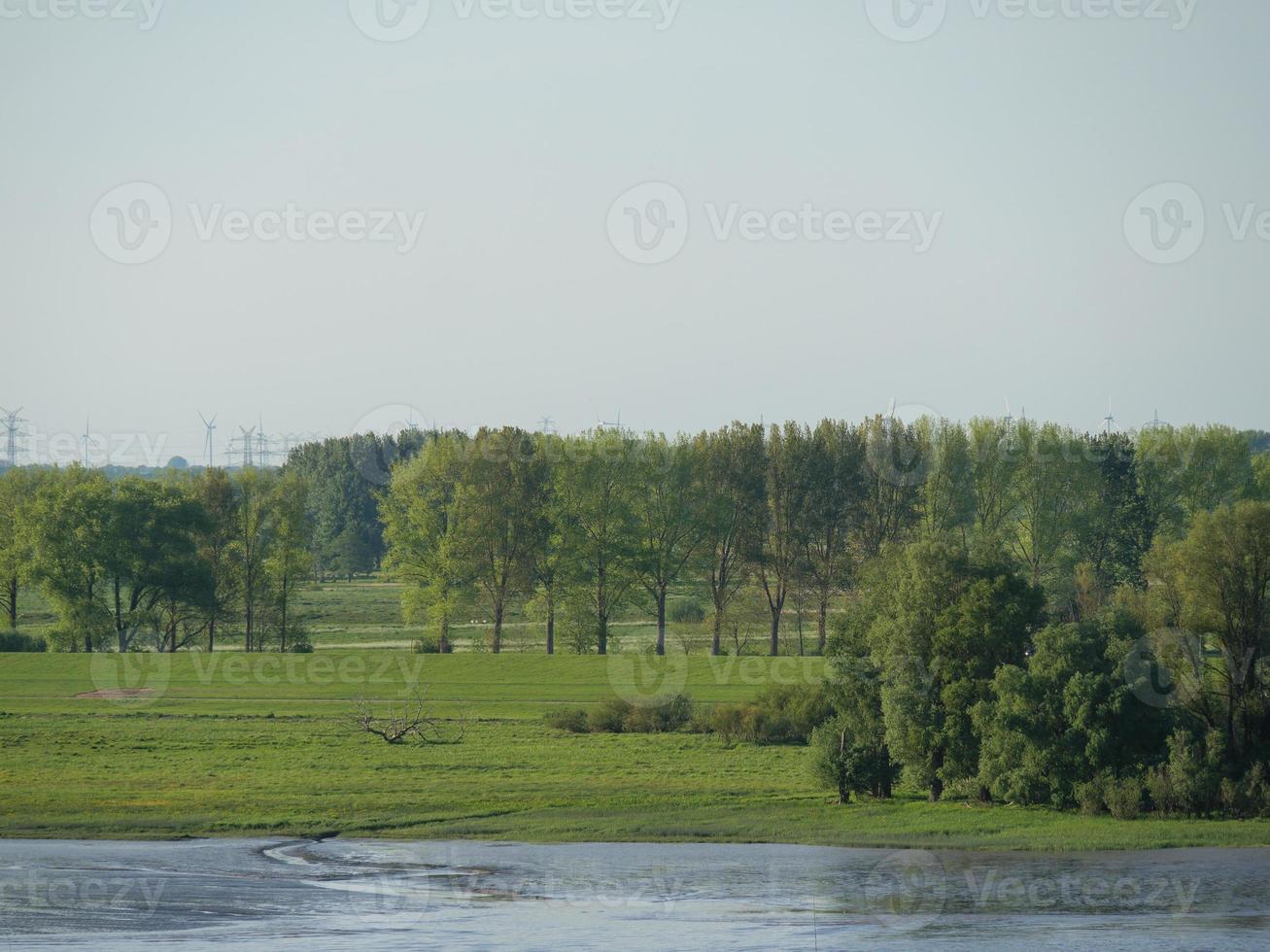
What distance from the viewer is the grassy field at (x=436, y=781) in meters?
39.1

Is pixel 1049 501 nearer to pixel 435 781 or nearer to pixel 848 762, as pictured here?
pixel 848 762

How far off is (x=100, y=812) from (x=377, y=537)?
11925 centimetres

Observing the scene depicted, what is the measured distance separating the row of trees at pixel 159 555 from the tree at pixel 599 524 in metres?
18.5

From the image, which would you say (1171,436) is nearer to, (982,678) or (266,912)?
(982,678)

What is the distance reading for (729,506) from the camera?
9281cm

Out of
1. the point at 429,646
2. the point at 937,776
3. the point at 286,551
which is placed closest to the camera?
the point at 937,776

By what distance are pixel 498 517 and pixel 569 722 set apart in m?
32.6

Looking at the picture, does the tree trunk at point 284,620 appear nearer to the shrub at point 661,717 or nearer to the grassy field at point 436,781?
the grassy field at point 436,781

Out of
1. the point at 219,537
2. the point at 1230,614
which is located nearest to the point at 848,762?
the point at 1230,614

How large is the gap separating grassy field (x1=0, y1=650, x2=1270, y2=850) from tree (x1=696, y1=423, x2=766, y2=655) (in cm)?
2212

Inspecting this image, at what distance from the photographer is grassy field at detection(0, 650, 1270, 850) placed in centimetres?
3912

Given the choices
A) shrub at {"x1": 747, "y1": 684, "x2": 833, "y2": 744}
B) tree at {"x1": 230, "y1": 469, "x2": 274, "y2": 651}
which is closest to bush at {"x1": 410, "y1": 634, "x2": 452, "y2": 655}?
tree at {"x1": 230, "y1": 469, "x2": 274, "y2": 651}

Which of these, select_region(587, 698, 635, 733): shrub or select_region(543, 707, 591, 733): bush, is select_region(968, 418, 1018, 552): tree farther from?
select_region(543, 707, 591, 733): bush

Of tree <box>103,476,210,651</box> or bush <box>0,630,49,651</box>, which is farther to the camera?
tree <box>103,476,210,651</box>
